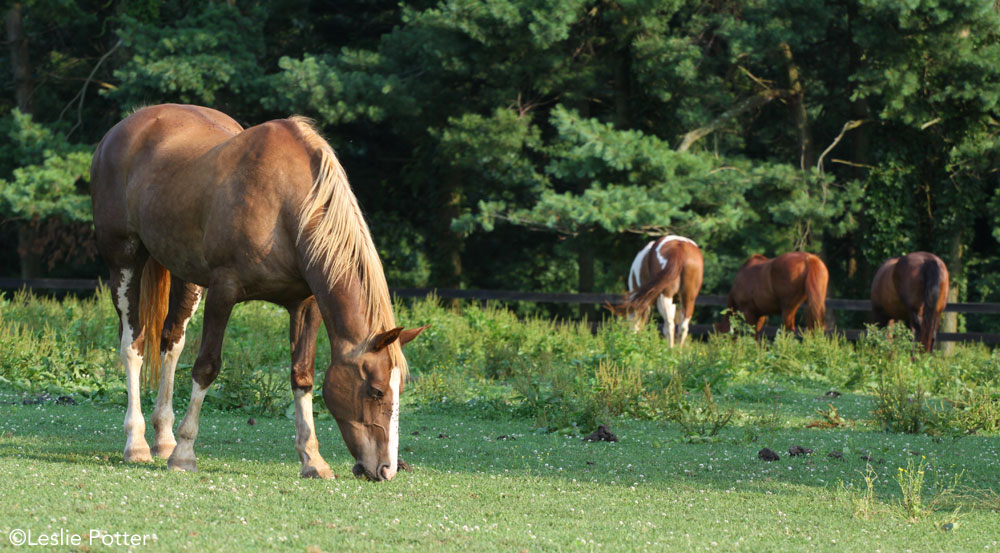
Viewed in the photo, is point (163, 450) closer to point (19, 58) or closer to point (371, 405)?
point (371, 405)

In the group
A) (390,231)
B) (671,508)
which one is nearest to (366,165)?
(390,231)

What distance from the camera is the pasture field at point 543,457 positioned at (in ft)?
13.4

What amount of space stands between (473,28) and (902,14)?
7189 millimetres

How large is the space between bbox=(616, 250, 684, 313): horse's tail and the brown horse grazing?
28.9ft

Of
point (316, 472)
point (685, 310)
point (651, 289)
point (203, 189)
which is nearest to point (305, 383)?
point (316, 472)

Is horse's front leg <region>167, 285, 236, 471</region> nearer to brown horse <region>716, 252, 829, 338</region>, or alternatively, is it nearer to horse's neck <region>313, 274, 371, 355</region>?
horse's neck <region>313, 274, 371, 355</region>

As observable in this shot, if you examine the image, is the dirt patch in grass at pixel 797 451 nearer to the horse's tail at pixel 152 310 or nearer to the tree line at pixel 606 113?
the horse's tail at pixel 152 310

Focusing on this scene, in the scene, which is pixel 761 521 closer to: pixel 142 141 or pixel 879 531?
pixel 879 531

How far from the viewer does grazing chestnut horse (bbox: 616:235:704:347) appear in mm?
14227

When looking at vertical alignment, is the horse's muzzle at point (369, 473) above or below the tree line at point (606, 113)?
below

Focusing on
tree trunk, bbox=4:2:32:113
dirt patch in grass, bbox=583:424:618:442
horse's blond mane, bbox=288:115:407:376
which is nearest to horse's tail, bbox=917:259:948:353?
dirt patch in grass, bbox=583:424:618:442

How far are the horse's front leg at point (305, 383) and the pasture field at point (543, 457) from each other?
0.15m

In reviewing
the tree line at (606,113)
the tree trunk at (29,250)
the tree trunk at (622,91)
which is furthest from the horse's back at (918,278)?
the tree trunk at (29,250)

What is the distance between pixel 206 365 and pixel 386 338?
1.17 metres
